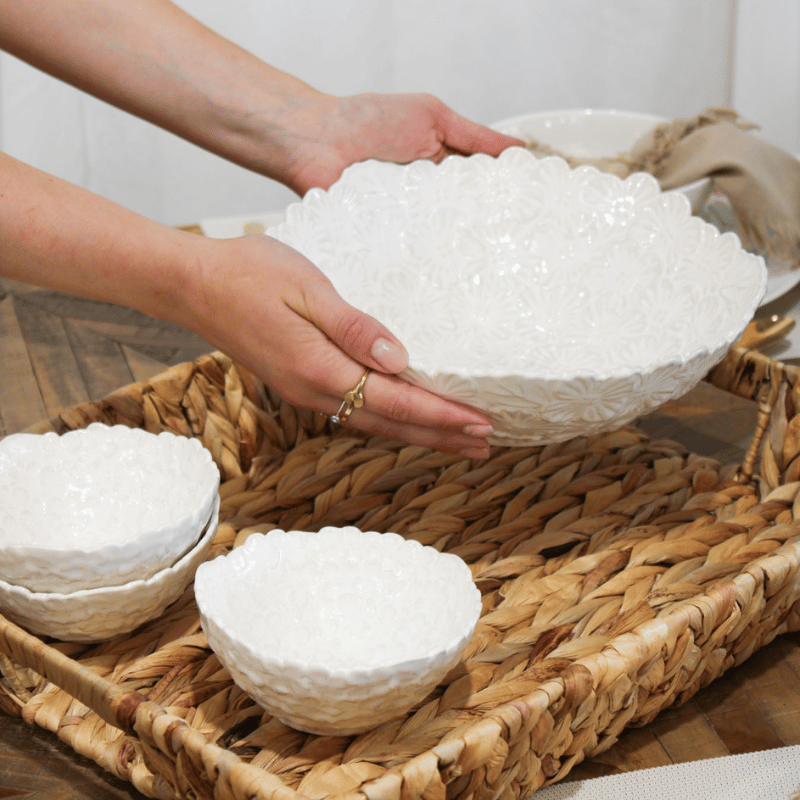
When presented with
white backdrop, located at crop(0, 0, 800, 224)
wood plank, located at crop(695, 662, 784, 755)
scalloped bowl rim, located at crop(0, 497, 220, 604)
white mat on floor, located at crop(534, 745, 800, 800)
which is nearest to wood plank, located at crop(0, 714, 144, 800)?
scalloped bowl rim, located at crop(0, 497, 220, 604)

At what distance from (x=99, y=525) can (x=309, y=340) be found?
0.65ft

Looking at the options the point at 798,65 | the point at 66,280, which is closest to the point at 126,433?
the point at 66,280

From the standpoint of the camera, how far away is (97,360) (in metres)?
0.92

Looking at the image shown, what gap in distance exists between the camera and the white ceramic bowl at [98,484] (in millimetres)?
616

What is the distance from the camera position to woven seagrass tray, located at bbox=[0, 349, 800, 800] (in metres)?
0.46

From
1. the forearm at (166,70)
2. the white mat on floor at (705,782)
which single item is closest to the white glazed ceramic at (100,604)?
the white mat on floor at (705,782)

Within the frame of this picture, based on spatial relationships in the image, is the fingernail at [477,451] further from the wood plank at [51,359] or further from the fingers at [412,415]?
→ the wood plank at [51,359]

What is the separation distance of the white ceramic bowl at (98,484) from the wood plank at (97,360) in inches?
8.7

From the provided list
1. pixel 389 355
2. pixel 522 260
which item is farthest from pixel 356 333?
pixel 522 260

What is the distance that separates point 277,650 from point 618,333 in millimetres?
427

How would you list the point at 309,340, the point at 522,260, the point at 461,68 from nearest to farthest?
1. the point at 309,340
2. the point at 522,260
3. the point at 461,68

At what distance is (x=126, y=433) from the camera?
2.20 ft

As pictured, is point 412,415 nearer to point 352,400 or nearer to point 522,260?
point 352,400

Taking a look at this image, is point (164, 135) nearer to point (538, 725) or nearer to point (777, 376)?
point (777, 376)
